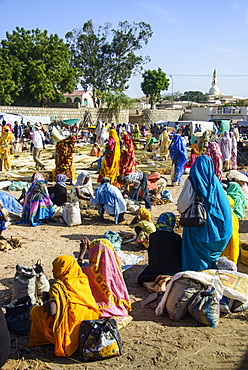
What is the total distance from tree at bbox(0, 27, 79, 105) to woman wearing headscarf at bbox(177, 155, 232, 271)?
83.1 ft

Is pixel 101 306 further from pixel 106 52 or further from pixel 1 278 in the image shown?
pixel 106 52

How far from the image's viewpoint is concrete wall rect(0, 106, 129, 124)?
24.4 meters

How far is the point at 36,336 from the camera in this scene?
3221 millimetres

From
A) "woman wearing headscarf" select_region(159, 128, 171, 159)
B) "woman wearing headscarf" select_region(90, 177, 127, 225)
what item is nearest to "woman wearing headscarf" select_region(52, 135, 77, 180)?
"woman wearing headscarf" select_region(90, 177, 127, 225)

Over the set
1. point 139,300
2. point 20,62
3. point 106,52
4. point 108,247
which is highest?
point 106,52

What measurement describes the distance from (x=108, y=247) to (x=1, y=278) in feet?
5.38

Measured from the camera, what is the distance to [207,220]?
400 centimetres

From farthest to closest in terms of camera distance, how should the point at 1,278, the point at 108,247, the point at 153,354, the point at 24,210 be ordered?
the point at 24,210
the point at 1,278
the point at 108,247
the point at 153,354

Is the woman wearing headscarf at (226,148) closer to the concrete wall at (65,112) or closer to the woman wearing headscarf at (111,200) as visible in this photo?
the woman wearing headscarf at (111,200)

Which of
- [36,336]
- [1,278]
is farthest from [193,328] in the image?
[1,278]

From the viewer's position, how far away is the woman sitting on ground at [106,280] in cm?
362

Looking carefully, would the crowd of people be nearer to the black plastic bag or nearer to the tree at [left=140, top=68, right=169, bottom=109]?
the black plastic bag

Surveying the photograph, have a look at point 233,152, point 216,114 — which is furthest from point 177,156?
point 216,114

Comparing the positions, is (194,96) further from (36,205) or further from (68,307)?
(68,307)
